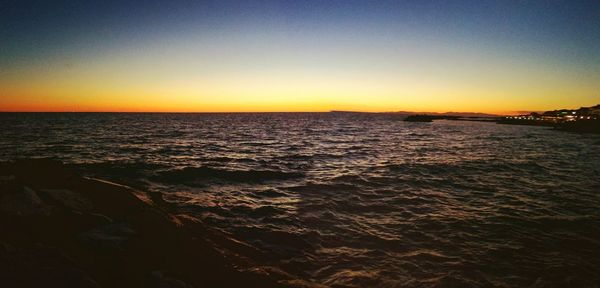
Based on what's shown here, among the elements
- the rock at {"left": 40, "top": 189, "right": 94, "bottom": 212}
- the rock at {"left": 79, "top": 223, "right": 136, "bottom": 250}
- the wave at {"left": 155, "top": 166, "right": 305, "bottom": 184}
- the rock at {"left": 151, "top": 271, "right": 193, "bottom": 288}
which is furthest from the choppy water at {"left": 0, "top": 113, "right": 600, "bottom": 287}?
the rock at {"left": 40, "top": 189, "right": 94, "bottom": 212}

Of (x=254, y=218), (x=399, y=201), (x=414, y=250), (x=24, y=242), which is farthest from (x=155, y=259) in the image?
(x=399, y=201)

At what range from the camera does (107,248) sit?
647 centimetres

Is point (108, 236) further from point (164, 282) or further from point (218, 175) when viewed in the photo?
point (218, 175)

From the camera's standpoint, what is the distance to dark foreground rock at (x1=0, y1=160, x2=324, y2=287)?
203 inches

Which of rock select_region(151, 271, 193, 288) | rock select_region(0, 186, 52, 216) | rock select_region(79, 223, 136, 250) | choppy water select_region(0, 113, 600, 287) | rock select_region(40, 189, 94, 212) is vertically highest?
rock select_region(0, 186, 52, 216)

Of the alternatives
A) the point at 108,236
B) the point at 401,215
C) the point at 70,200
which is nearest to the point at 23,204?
the point at 70,200

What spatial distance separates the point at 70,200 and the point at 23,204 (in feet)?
4.07

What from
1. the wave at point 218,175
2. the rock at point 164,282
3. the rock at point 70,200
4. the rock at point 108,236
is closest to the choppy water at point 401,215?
the wave at point 218,175

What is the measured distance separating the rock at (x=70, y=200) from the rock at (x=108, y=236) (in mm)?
1609

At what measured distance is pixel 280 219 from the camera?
1212cm

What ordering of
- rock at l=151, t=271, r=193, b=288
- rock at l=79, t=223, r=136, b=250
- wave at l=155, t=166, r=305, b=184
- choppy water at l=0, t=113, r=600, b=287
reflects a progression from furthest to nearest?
wave at l=155, t=166, r=305, b=184
choppy water at l=0, t=113, r=600, b=287
rock at l=79, t=223, r=136, b=250
rock at l=151, t=271, r=193, b=288

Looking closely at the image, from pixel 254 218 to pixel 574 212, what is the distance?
500 inches

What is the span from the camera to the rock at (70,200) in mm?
8180

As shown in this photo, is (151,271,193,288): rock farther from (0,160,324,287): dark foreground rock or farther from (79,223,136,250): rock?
(79,223,136,250): rock
